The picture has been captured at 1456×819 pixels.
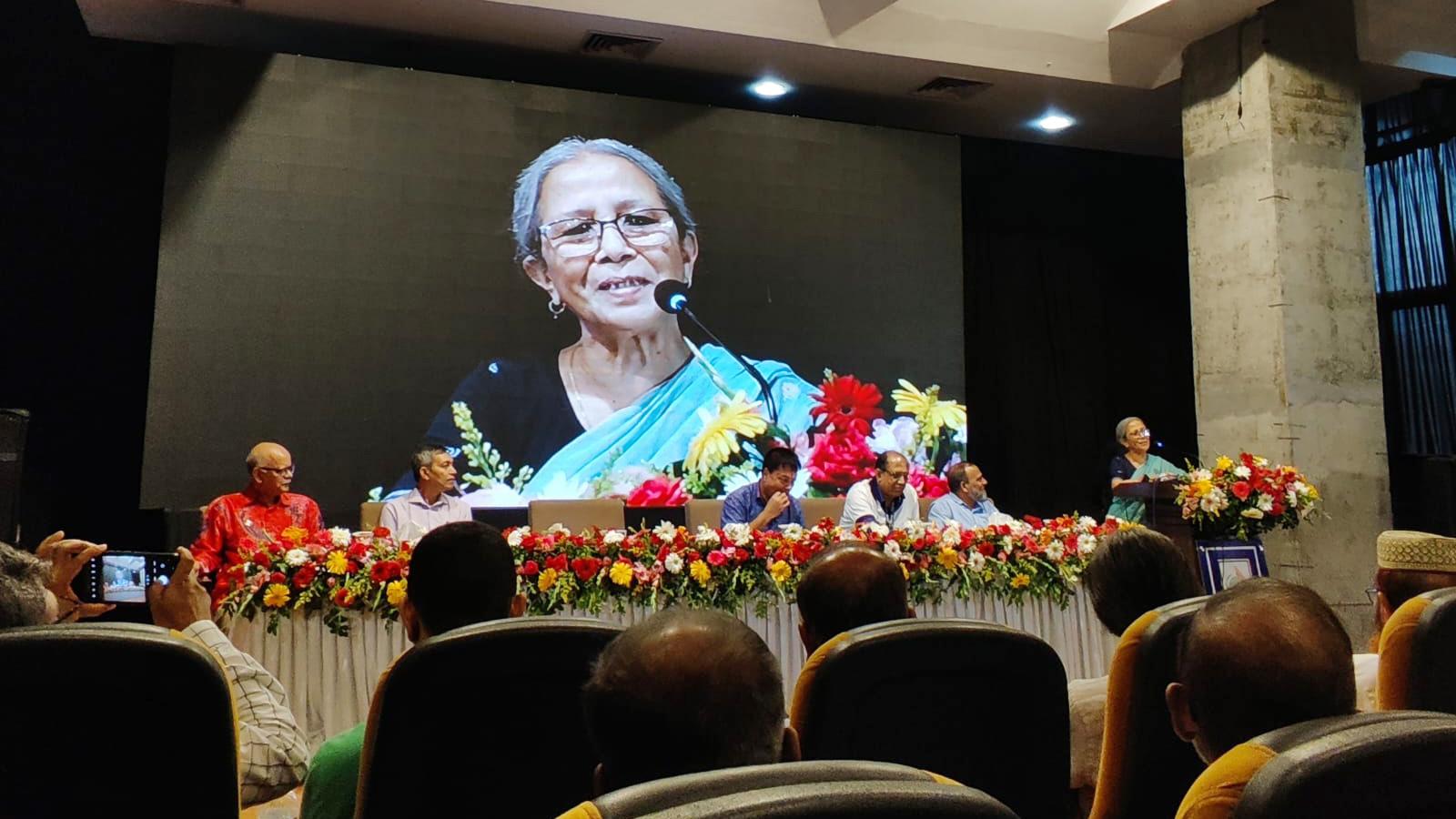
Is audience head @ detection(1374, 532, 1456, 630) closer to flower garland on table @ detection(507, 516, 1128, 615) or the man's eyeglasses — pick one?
flower garland on table @ detection(507, 516, 1128, 615)

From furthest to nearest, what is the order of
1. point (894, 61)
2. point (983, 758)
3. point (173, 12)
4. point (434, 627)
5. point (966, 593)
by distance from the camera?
point (894, 61)
point (173, 12)
point (966, 593)
point (434, 627)
point (983, 758)

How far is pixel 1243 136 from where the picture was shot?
263 inches

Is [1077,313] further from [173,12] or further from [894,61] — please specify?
[173,12]

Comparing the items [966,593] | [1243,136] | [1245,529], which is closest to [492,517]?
[966,593]

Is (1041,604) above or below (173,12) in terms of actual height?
below

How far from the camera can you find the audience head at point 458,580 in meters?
1.80

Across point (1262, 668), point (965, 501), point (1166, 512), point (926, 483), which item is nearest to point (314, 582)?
point (1262, 668)

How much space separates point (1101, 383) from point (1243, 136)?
10.1ft

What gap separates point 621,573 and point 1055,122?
5.95 m

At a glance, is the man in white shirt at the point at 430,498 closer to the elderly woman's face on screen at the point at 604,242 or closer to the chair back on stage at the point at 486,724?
the elderly woman's face on screen at the point at 604,242

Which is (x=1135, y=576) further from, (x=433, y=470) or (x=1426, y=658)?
(x=433, y=470)

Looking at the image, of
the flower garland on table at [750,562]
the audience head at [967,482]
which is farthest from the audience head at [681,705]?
the audience head at [967,482]

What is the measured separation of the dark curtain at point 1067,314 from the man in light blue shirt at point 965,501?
3.11 meters

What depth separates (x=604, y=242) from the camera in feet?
23.0
